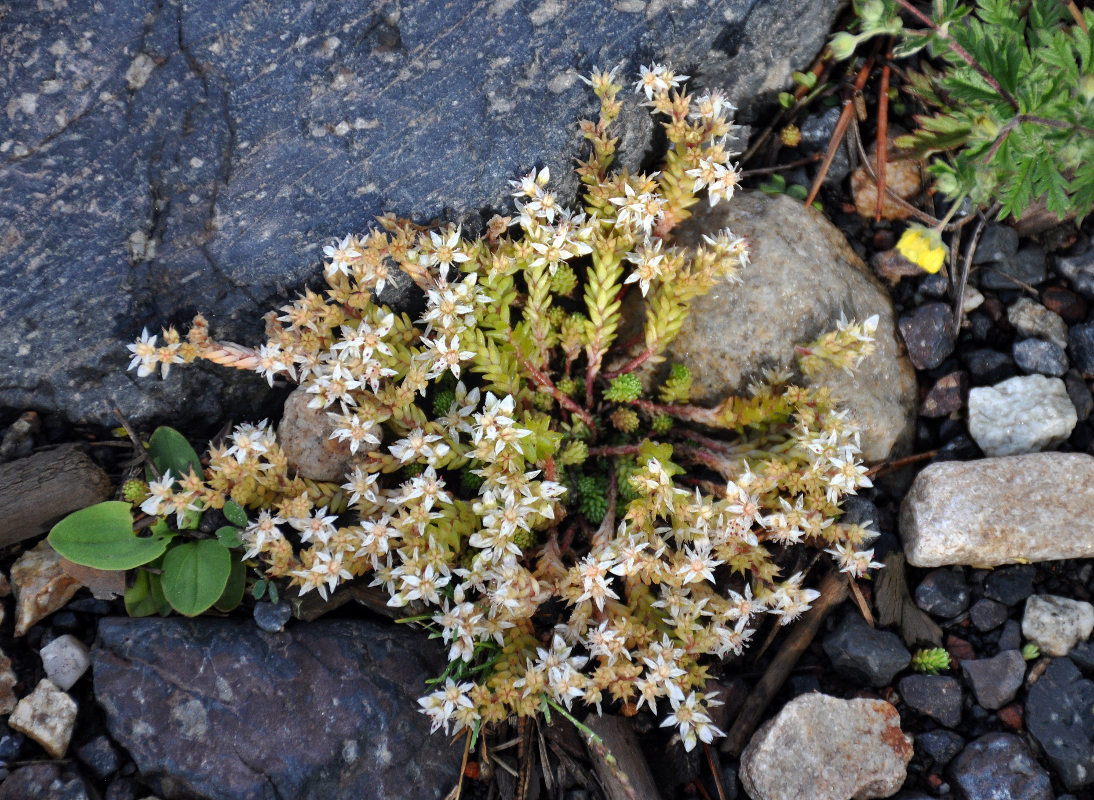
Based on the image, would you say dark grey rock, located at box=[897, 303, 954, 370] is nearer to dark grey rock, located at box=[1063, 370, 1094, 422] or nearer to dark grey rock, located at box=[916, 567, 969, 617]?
dark grey rock, located at box=[1063, 370, 1094, 422]

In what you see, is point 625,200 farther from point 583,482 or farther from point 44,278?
point 44,278

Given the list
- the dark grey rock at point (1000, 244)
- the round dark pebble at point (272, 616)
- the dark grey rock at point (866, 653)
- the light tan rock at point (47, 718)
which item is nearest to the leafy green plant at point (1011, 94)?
the dark grey rock at point (1000, 244)

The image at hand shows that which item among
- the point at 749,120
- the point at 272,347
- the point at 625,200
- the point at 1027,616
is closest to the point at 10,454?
the point at 272,347

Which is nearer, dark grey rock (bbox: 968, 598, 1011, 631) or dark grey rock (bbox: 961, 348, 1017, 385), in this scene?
dark grey rock (bbox: 968, 598, 1011, 631)

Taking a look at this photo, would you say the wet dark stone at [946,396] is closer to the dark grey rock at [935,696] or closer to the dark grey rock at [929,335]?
the dark grey rock at [929,335]

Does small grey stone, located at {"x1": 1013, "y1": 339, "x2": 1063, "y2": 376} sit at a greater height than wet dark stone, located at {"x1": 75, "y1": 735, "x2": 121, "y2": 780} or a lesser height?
lesser

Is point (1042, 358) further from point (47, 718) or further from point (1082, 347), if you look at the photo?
point (47, 718)

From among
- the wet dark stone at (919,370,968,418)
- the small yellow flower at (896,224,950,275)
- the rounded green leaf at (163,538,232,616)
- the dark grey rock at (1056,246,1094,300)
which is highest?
the small yellow flower at (896,224,950,275)

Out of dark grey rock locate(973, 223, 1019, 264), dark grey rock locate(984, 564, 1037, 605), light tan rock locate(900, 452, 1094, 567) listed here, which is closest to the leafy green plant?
dark grey rock locate(973, 223, 1019, 264)
